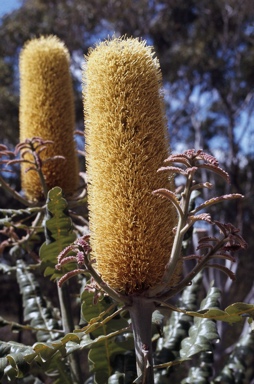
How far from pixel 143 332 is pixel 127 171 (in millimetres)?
511

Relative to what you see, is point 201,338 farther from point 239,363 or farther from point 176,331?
point 239,363

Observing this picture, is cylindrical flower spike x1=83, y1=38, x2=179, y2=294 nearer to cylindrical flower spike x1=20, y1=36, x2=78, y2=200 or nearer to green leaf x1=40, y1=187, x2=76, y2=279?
green leaf x1=40, y1=187, x2=76, y2=279

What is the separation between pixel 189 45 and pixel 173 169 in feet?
38.4

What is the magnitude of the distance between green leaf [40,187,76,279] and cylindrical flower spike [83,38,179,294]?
0.38 m

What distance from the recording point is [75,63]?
12.5 meters

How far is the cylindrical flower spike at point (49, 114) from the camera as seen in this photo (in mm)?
2756

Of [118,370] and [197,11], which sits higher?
[197,11]

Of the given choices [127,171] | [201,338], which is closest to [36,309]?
[201,338]

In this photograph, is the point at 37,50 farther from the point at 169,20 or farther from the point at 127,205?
the point at 169,20

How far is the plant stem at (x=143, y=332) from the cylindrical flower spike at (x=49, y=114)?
3.80 ft

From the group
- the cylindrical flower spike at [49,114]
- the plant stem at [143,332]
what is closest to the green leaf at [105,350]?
the plant stem at [143,332]

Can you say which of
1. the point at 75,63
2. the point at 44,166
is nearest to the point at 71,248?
the point at 44,166

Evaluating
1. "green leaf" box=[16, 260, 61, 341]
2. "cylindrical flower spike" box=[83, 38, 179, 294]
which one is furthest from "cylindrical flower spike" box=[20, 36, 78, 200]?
"cylindrical flower spike" box=[83, 38, 179, 294]

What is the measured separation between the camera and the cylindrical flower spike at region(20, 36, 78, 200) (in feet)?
9.04
